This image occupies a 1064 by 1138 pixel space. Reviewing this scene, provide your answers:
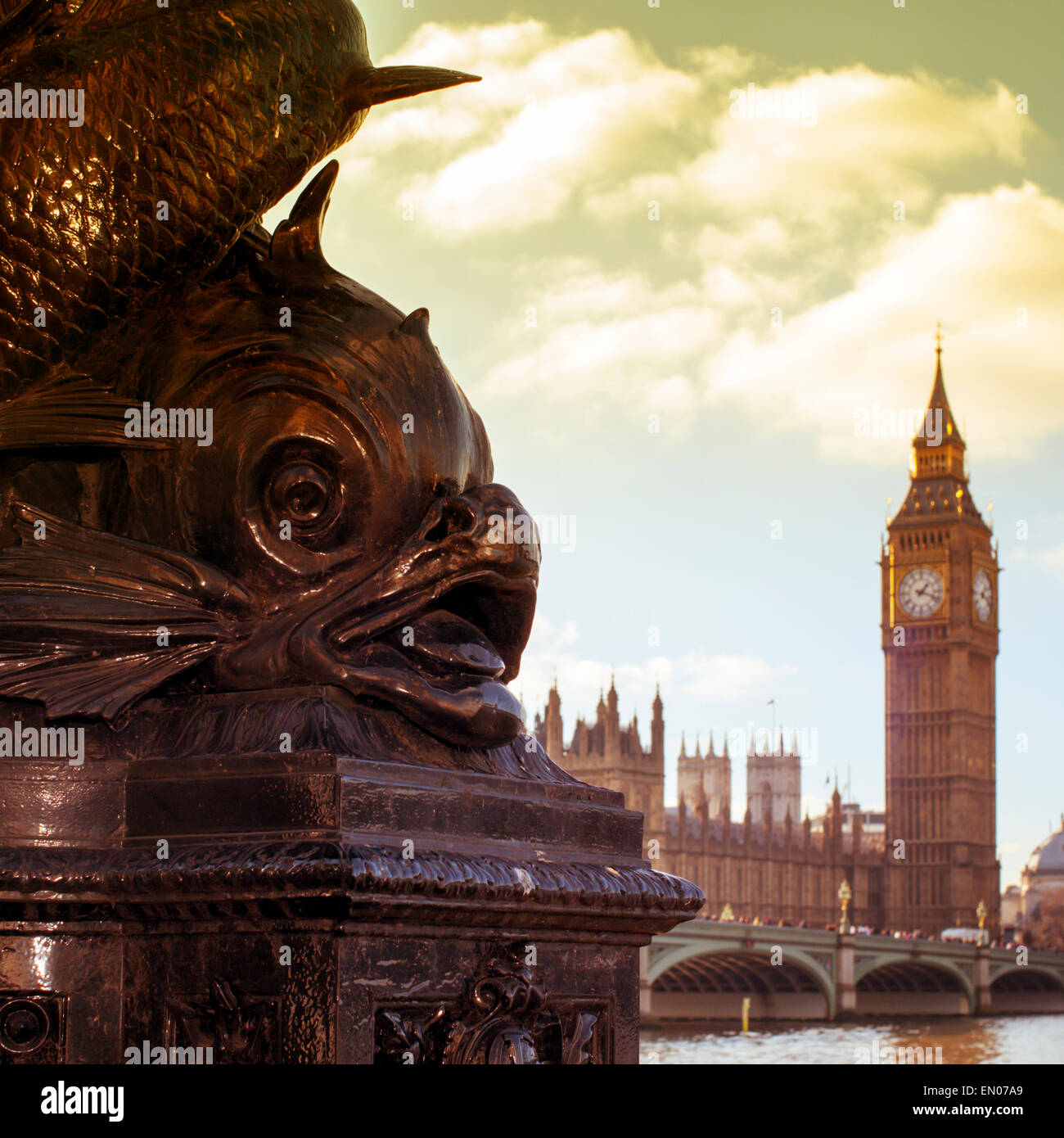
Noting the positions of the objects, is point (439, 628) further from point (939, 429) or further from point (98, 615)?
point (939, 429)

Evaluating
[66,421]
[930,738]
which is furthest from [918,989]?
[66,421]

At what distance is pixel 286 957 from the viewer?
1.25 m

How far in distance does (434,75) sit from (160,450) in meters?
0.42

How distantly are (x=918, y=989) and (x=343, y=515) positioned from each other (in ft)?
90.3

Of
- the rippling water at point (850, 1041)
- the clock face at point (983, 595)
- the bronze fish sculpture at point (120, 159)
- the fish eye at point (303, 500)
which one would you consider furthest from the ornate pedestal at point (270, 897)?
the clock face at point (983, 595)

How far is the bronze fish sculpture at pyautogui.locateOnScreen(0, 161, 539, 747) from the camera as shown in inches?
53.6

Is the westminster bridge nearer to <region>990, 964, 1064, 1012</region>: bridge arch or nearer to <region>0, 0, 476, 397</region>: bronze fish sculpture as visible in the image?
<region>990, 964, 1064, 1012</region>: bridge arch

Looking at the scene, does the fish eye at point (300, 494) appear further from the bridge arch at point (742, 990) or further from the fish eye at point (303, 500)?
the bridge arch at point (742, 990)

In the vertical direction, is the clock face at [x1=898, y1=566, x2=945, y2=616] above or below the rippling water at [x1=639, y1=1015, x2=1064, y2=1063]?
above

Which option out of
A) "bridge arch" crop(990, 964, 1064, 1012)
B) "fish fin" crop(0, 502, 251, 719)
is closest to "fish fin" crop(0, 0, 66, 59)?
"fish fin" crop(0, 502, 251, 719)

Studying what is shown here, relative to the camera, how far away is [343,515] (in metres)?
1.40

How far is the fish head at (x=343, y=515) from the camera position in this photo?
138 cm

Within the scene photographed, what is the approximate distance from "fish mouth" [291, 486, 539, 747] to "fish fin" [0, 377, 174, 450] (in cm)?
21
